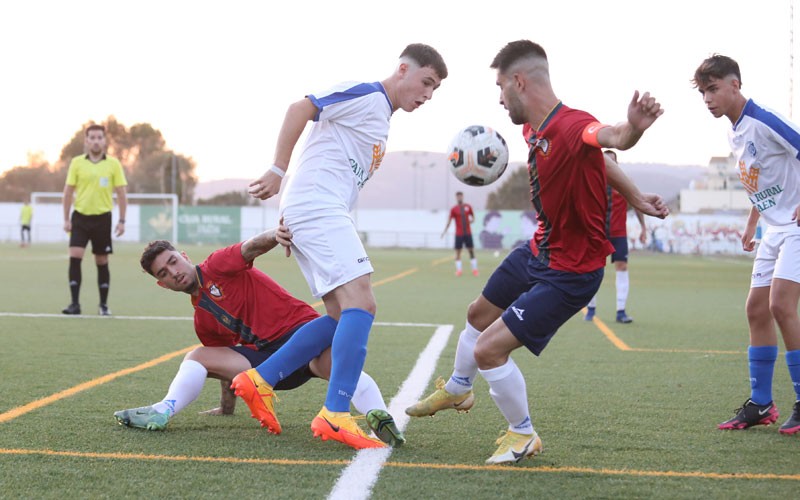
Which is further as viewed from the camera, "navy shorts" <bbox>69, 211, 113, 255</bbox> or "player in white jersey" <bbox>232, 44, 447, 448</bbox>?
"navy shorts" <bbox>69, 211, 113, 255</bbox>

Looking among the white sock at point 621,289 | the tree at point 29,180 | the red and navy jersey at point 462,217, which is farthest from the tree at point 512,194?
the white sock at point 621,289

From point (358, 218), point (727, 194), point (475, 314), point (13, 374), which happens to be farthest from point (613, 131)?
point (727, 194)

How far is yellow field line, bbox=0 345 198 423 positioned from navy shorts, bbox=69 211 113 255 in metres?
3.29

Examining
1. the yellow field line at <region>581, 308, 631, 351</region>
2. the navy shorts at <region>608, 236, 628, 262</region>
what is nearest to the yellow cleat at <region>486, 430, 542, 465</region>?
the yellow field line at <region>581, 308, 631, 351</region>

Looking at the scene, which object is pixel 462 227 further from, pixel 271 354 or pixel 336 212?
pixel 336 212

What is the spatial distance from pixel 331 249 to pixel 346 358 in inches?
20.9

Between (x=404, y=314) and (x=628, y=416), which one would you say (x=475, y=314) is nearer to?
(x=628, y=416)

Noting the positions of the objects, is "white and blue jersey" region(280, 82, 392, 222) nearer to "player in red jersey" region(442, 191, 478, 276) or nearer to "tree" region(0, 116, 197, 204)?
"player in red jersey" region(442, 191, 478, 276)

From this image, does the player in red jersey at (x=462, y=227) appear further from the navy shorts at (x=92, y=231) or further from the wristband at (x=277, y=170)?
the wristband at (x=277, y=170)

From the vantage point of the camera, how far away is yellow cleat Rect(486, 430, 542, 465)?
145 inches

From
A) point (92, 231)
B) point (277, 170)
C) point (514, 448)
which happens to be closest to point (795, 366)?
point (514, 448)

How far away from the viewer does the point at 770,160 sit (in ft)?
15.1

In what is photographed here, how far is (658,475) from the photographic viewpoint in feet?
11.5

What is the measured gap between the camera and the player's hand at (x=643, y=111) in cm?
293
